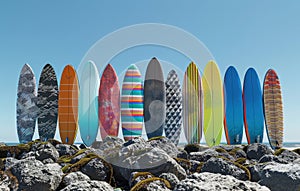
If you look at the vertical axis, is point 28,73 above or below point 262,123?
above

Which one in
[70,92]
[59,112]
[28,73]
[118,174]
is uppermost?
[28,73]

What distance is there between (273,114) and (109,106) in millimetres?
5214

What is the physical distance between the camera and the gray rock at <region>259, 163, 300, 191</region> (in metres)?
2.93

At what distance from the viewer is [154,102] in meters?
9.82

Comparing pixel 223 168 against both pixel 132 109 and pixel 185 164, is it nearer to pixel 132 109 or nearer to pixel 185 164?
pixel 185 164

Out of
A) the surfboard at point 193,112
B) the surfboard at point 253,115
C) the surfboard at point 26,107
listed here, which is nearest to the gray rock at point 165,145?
the surfboard at point 193,112

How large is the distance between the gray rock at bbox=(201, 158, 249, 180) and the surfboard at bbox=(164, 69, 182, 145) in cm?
608

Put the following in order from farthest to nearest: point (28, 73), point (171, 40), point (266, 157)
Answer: point (28, 73)
point (171, 40)
point (266, 157)

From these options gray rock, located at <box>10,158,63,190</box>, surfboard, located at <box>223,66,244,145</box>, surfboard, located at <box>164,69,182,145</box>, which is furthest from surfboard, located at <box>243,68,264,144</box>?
gray rock, located at <box>10,158,63,190</box>

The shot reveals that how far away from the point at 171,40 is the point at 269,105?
6.23 metres

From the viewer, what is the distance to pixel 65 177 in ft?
10.9

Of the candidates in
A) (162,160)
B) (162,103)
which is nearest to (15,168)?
(162,160)

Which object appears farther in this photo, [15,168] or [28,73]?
[28,73]

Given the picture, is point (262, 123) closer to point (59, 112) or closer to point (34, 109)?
point (59, 112)
